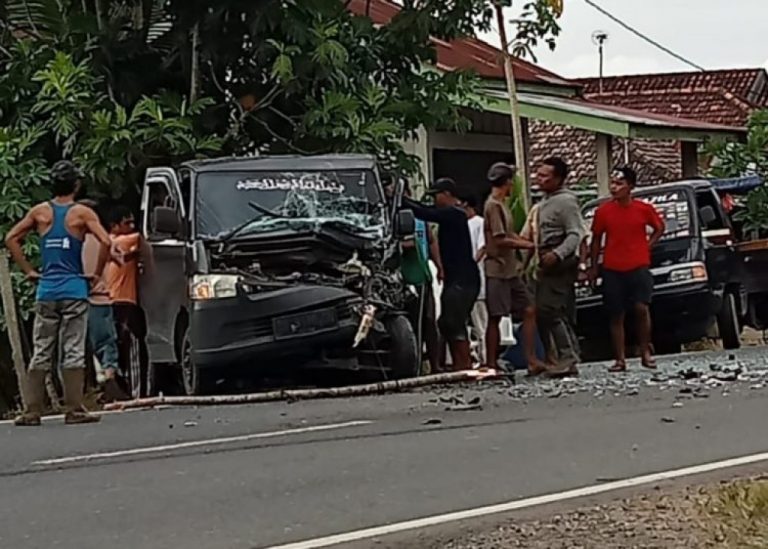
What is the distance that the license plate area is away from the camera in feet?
44.5

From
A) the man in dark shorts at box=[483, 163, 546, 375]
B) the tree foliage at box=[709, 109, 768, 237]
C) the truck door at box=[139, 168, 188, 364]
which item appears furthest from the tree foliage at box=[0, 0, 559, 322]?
the tree foliage at box=[709, 109, 768, 237]

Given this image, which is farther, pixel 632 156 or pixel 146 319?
pixel 632 156

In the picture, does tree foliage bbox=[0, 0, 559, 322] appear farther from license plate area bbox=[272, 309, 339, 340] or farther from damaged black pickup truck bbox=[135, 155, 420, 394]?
license plate area bbox=[272, 309, 339, 340]

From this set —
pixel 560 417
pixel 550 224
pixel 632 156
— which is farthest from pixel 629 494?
pixel 632 156

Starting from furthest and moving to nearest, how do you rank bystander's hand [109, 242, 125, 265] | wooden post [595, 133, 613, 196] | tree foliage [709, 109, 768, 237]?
1. tree foliage [709, 109, 768, 237]
2. wooden post [595, 133, 613, 196]
3. bystander's hand [109, 242, 125, 265]

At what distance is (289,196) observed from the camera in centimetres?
1434

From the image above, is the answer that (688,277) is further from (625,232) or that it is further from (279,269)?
(279,269)

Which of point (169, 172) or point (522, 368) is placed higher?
point (169, 172)

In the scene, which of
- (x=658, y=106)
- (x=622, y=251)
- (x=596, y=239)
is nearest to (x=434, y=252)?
(x=596, y=239)

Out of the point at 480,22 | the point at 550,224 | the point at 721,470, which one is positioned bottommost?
the point at 721,470

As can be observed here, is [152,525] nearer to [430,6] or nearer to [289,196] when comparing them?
[289,196]

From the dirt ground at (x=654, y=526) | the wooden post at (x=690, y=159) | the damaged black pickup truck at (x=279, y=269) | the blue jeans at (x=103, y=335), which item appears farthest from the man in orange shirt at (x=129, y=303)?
the wooden post at (x=690, y=159)

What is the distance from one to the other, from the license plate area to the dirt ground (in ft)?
18.9

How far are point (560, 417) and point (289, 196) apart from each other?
12.5 feet
